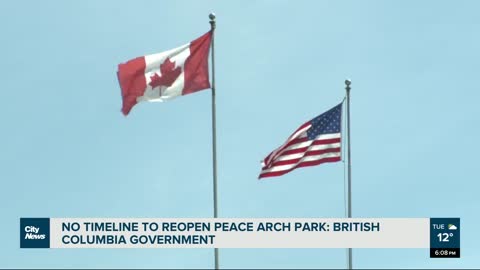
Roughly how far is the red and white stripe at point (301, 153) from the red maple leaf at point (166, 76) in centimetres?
489

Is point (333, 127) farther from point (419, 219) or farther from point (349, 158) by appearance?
point (419, 219)

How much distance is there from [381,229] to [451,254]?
2949 mm

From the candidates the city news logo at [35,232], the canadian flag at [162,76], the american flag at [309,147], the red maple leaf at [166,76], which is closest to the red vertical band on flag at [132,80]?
the canadian flag at [162,76]

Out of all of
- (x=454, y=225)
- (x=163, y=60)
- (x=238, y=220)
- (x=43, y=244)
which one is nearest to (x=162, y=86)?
(x=163, y=60)

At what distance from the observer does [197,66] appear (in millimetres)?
25047

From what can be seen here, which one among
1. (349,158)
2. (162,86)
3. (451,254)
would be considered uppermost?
(162,86)

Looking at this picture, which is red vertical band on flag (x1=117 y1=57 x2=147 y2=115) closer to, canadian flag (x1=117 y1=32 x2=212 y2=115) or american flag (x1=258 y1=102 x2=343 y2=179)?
canadian flag (x1=117 y1=32 x2=212 y2=115)

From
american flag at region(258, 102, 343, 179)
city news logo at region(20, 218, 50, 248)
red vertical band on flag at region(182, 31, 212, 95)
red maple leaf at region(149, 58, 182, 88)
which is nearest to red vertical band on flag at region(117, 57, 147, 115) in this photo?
red maple leaf at region(149, 58, 182, 88)

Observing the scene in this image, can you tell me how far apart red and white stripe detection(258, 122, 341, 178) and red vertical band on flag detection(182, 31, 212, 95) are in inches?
166

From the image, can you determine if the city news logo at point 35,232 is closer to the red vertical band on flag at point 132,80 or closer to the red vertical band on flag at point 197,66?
the red vertical band on flag at point 132,80

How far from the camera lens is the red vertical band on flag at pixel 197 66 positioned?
24.8m

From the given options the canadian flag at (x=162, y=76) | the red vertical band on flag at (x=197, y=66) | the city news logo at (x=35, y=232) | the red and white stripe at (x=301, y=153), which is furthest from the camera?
the city news logo at (x=35, y=232)

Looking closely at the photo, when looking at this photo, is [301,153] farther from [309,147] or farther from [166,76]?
[166,76]

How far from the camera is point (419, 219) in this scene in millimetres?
29719
